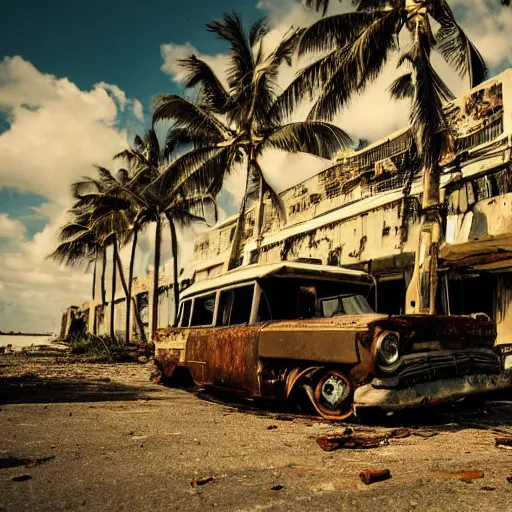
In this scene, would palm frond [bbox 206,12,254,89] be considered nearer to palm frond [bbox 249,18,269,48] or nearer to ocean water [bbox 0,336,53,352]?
palm frond [bbox 249,18,269,48]

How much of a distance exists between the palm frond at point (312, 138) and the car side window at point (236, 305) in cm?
863

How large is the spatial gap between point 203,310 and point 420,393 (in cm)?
367

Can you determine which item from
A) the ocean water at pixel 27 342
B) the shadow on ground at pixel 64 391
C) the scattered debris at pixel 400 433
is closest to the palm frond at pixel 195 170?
the shadow on ground at pixel 64 391

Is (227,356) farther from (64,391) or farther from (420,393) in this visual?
(64,391)

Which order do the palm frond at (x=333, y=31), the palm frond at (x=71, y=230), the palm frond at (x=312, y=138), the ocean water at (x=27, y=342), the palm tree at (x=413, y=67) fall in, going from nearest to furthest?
the palm tree at (x=413, y=67) < the palm frond at (x=333, y=31) < the palm frond at (x=312, y=138) < the palm frond at (x=71, y=230) < the ocean water at (x=27, y=342)

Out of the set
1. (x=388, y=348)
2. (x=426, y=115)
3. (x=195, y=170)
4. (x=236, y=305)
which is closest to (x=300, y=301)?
(x=236, y=305)

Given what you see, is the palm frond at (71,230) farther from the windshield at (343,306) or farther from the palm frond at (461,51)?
the windshield at (343,306)

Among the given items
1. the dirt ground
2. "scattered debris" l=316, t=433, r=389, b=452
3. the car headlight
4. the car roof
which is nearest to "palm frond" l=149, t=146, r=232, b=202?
the car roof

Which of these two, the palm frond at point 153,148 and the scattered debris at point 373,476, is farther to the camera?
the palm frond at point 153,148

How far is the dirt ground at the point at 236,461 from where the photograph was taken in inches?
94.1

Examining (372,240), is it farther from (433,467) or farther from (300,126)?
(433,467)

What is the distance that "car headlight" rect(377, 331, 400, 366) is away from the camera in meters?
4.16

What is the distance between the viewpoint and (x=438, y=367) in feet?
14.5

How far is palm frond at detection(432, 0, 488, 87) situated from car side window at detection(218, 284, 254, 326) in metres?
8.42
